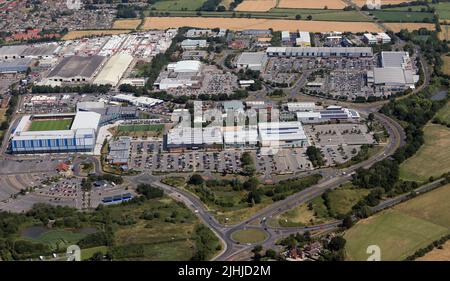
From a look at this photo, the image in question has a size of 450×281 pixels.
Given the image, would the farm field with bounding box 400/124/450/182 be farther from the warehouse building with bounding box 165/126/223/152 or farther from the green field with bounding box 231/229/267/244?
the warehouse building with bounding box 165/126/223/152

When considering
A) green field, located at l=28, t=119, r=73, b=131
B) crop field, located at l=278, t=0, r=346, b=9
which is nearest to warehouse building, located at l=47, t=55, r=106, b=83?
green field, located at l=28, t=119, r=73, b=131

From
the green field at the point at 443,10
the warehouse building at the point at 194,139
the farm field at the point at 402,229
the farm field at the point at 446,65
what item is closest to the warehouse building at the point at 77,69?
the warehouse building at the point at 194,139

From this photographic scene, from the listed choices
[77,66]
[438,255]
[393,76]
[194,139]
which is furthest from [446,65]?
[77,66]

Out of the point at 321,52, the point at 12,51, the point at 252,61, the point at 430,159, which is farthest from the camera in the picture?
the point at 12,51

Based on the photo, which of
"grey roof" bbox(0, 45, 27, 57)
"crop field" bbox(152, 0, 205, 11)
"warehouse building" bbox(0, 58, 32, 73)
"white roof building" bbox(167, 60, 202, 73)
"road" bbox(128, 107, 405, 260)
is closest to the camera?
"road" bbox(128, 107, 405, 260)

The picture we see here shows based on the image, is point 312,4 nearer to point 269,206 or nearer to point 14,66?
point 14,66

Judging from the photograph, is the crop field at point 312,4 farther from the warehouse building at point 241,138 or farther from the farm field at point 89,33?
the warehouse building at point 241,138
